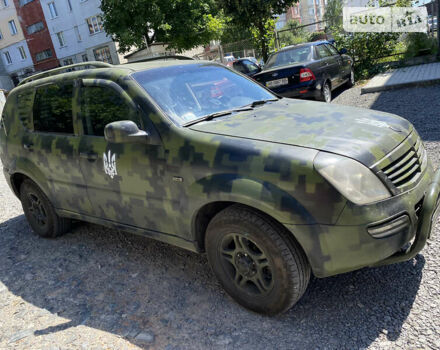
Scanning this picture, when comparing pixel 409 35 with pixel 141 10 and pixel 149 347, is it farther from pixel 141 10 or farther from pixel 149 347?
pixel 141 10

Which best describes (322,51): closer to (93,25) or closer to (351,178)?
(351,178)

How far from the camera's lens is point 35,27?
39844mm

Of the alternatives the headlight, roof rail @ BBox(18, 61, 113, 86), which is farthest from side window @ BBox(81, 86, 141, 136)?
the headlight

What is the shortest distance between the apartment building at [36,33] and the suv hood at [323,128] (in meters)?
42.0

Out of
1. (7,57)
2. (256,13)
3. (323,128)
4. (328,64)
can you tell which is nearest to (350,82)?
(328,64)

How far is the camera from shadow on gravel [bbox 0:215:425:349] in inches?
95.0

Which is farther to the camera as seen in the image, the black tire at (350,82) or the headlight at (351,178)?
the black tire at (350,82)

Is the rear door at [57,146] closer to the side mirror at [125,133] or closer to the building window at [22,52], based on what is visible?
the side mirror at [125,133]

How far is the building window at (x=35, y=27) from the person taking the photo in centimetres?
3922

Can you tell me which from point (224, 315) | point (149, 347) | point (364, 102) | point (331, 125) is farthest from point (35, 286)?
point (364, 102)

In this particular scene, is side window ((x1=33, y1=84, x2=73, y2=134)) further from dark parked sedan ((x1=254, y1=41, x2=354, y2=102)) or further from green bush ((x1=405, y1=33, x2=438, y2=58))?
green bush ((x1=405, y1=33, x2=438, y2=58))

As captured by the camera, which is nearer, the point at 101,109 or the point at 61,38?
the point at 101,109

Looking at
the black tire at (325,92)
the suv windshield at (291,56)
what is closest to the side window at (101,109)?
the black tire at (325,92)

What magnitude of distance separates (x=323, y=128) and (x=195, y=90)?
46.7 inches
